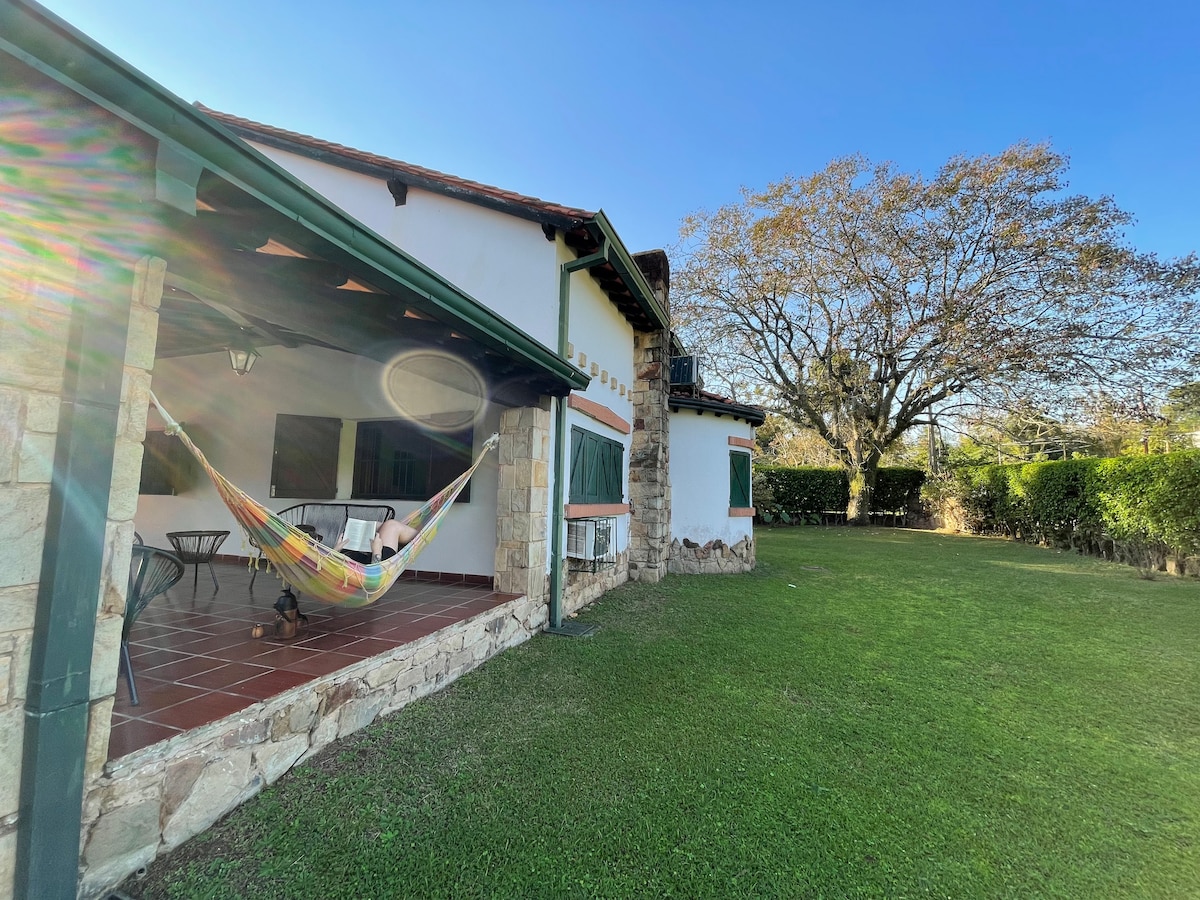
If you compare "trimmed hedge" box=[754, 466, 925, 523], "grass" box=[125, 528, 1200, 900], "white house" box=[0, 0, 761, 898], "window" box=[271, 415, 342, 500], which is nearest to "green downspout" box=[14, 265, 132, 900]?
"white house" box=[0, 0, 761, 898]

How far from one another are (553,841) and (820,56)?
1083 centimetres

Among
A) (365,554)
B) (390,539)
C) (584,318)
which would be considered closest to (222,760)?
(390,539)

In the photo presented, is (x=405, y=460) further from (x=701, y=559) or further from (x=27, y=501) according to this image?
(x=701, y=559)

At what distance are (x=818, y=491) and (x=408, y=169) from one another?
54.6ft

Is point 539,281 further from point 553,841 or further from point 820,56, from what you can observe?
point 820,56

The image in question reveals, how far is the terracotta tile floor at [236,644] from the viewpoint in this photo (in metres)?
2.04

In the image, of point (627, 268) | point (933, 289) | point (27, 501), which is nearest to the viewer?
point (27, 501)

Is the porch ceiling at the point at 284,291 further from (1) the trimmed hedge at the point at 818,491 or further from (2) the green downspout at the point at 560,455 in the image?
(1) the trimmed hedge at the point at 818,491

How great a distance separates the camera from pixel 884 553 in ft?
35.1

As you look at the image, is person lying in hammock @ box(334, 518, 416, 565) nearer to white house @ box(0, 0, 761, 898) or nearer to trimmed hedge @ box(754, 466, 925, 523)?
white house @ box(0, 0, 761, 898)

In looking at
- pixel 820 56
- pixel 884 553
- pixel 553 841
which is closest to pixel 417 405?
pixel 553 841

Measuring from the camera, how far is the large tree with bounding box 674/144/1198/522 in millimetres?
12414

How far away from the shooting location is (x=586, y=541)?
5277mm

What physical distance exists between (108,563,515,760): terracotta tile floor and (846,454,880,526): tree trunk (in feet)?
50.0
